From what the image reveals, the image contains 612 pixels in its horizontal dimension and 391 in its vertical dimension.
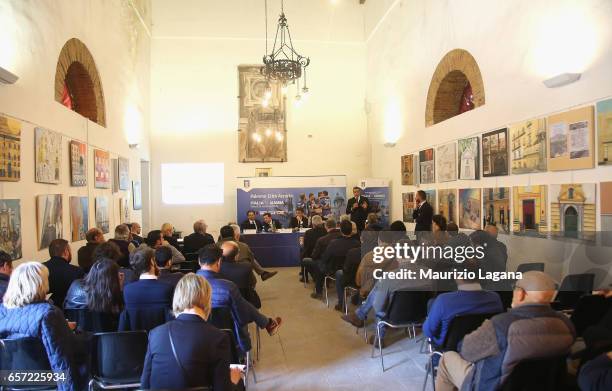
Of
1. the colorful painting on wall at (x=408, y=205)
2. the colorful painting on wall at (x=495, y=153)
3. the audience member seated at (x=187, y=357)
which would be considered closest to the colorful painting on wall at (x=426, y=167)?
the colorful painting on wall at (x=408, y=205)

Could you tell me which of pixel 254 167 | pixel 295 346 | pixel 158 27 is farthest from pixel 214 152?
pixel 295 346

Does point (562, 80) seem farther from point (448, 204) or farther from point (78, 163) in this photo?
point (78, 163)

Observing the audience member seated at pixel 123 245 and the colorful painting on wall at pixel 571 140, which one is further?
the audience member seated at pixel 123 245

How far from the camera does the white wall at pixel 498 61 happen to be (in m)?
4.54

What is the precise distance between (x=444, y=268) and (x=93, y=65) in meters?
6.21

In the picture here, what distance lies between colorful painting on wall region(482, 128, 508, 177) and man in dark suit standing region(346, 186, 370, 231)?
3829mm

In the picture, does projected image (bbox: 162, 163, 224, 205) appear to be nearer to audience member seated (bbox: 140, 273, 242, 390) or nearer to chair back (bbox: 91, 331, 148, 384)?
chair back (bbox: 91, 331, 148, 384)

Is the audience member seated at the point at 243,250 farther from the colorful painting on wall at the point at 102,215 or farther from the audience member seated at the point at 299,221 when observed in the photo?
the audience member seated at the point at 299,221

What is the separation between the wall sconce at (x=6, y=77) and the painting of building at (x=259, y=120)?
307 inches

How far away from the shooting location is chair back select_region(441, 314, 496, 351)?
3.21m

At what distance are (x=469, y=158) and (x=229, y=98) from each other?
713 cm

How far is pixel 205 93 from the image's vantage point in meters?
11.9

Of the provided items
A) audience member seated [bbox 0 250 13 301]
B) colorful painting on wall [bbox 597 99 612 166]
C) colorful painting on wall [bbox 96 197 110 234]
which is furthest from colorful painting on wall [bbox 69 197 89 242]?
colorful painting on wall [bbox 597 99 612 166]

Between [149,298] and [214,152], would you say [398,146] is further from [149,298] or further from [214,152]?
[149,298]
